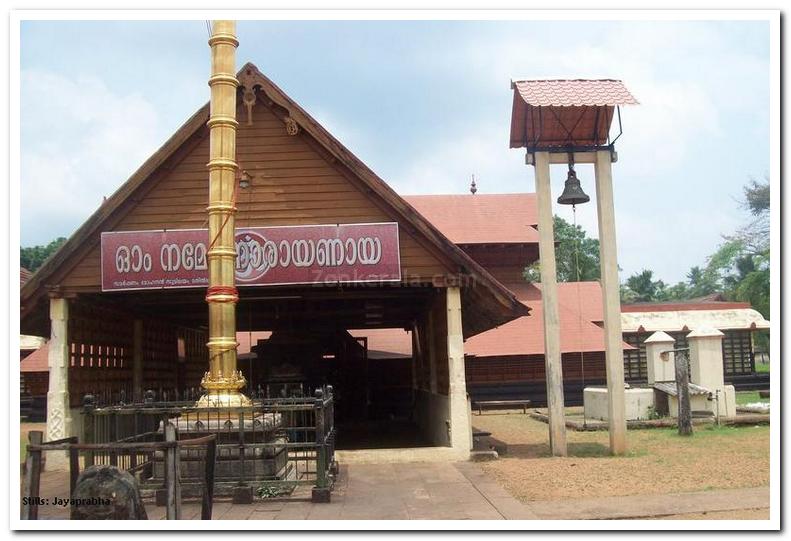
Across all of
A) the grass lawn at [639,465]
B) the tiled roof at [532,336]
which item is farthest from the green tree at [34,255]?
the grass lawn at [639,465]

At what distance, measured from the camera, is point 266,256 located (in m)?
13.1

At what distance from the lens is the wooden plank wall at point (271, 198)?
525 inches

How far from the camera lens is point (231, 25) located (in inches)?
407

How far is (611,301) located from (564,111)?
3.53 metres

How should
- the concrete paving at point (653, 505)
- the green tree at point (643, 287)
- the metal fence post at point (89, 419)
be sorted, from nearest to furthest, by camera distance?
the concrete paving at point (653, 505)
the metal fence post at point (89, 419)
the green tree at point (643, 287)

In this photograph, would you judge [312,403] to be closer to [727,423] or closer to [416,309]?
[416,309]

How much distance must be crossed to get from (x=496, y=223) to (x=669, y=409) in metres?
12.5

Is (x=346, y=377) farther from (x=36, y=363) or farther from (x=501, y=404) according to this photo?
(x=36, y=363)

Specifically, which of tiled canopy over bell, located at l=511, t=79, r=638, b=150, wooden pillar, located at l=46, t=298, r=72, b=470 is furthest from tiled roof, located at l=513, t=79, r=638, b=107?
wooden pillar, located at l=46, t=298, r=72, b=470

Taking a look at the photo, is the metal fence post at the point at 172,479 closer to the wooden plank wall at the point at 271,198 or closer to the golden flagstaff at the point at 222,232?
the golden flagstaff at the point at 222,232

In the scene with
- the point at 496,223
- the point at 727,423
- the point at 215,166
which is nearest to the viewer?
the point at 215,166

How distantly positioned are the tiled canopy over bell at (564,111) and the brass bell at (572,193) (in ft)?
1.80

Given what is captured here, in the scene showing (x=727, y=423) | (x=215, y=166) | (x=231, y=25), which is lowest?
(x=727, y=423)
